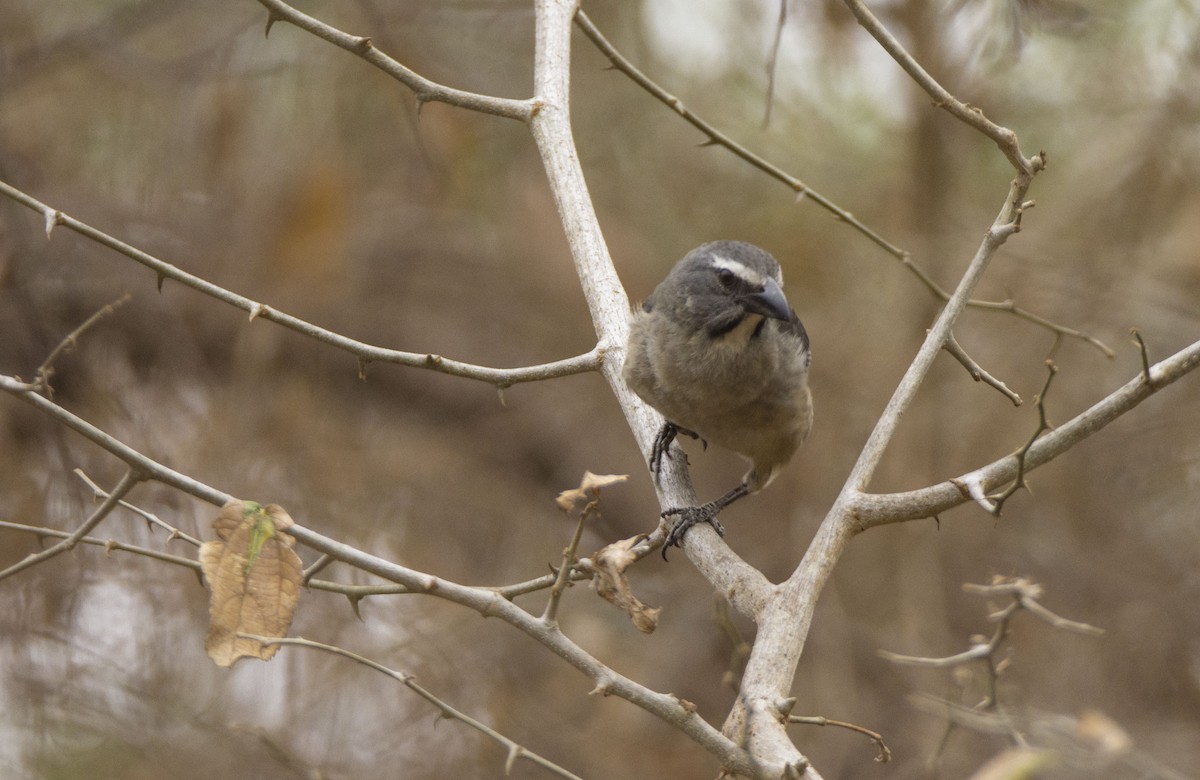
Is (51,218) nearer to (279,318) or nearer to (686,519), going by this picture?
(279,318)

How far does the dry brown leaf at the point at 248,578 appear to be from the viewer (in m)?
2.20

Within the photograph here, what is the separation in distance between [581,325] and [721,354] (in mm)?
3243

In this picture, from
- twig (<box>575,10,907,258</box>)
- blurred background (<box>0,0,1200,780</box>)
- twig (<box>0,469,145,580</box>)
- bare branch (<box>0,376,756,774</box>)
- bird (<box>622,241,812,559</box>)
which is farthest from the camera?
blurred background (<box>0,0,1200,780</box>)

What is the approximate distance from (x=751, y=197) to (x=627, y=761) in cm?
337

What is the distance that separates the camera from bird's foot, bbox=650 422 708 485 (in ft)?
11.6

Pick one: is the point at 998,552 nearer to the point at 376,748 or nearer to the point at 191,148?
the point at 376,748

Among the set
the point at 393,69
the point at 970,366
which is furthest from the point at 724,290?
the point at 393,69

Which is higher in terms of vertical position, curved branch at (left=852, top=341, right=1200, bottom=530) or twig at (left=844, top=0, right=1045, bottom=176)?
twig at (left=844, top=0, right=1045, bottom=176)

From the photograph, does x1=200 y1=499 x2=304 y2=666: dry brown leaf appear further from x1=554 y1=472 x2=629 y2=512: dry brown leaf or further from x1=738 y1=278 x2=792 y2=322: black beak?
x1=738 y1=278 x2=792 y2=322: black beak

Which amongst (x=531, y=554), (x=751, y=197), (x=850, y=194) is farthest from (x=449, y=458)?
(x=850, y=194)

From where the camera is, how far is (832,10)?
623 cm

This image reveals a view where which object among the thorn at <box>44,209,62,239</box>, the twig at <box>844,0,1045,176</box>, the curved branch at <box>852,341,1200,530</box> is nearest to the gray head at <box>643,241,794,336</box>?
the twig at <box>844,0,1045,176</box>

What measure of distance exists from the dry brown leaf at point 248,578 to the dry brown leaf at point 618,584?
620mm

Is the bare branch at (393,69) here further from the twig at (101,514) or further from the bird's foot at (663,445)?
the twig at (101,514)
